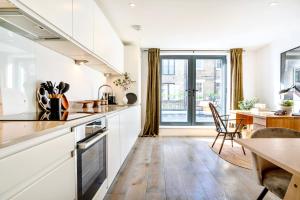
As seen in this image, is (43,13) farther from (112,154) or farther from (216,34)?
(216,34)

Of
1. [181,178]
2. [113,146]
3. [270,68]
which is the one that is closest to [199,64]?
[270,68]

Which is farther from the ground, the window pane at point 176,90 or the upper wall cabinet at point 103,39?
the upper wall cabinet at point 103,39

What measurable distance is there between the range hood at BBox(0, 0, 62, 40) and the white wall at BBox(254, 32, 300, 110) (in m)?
4.36

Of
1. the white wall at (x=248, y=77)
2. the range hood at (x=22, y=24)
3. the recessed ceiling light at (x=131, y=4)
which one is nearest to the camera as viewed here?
the range hood at (x=22, y=24)

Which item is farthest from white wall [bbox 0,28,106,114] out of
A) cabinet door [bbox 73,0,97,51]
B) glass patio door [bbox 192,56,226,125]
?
glass patio door [bbox 192,56,226,125]

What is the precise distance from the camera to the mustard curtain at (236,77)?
5.73 metres

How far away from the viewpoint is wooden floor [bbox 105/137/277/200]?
2348 millimetres

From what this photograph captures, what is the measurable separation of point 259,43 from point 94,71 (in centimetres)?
394

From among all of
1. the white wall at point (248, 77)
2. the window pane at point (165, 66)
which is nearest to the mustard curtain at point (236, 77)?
the white wall at point (248, 77)

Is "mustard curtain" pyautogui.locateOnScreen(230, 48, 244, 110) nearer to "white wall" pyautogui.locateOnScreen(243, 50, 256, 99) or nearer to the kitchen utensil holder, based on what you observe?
"white wall" pyautogui.locateOnScreen(243, 50, 256, 99)

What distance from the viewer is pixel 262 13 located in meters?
3.39

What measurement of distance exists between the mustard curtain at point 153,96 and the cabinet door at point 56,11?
388 centimetres

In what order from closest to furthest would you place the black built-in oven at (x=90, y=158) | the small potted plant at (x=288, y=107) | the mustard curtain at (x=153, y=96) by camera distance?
the black built-in oven at (x=90, y=158) → the small potted plant at (x=288, y=107) → the mustard curtain at (x=153, y=96)

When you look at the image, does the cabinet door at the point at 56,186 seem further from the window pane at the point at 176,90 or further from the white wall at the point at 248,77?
the white wall at the point at 248,77
